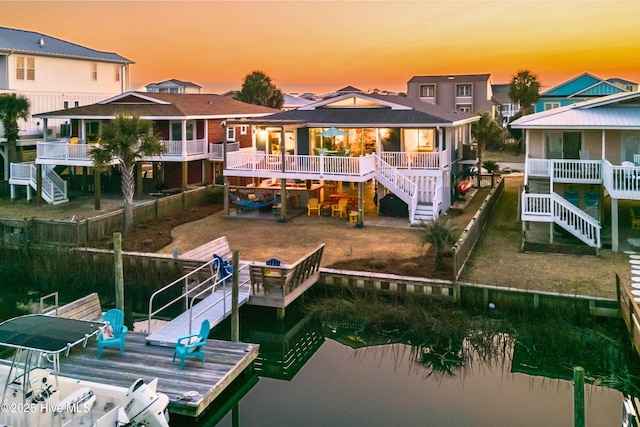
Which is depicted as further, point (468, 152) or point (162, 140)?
point (468, 152)

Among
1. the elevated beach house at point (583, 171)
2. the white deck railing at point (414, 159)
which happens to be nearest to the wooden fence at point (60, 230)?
the white deck railing at point (414, 159)

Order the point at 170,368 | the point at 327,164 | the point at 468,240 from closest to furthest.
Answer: the point at 170,368 < the point at 468,240 < the point at 327,164

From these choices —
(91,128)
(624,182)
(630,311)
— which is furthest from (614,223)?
(91,128)

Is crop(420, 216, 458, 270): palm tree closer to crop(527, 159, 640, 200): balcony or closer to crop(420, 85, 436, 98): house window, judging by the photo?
crop(527, 159, 640, 200): balcony

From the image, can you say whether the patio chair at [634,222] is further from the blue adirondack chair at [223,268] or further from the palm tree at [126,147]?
the palm tree at [126,147]

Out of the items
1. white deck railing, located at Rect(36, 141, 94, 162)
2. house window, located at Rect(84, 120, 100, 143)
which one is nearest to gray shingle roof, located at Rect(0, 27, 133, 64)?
house window, located at Rect(84, 120, 100, 143)

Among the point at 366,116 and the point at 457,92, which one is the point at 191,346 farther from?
the point at 457,92

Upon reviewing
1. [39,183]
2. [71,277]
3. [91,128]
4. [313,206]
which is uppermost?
[91,128]

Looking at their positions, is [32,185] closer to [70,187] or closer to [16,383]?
[70,187]

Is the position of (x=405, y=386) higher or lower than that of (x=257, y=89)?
lower
